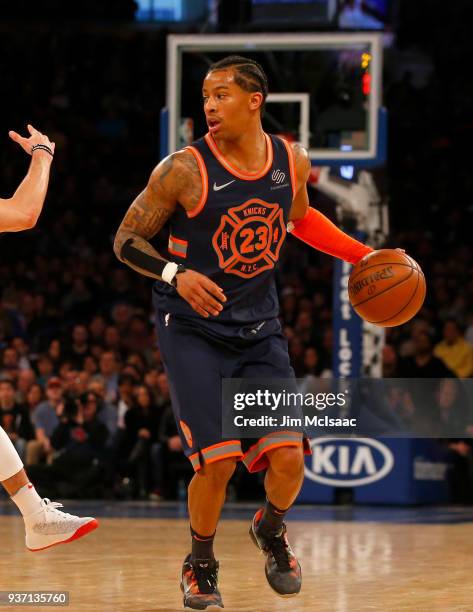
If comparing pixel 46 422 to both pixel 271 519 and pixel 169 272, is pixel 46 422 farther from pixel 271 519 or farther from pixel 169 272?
pixel 169 272

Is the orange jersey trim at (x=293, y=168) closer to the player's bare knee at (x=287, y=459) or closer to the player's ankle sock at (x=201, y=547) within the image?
the player's bare knee at (x=287, y=459)

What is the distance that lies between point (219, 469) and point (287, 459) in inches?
11.8

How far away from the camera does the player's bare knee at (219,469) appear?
5.24 m

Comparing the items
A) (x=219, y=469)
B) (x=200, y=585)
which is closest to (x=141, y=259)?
(x=219, y=469)

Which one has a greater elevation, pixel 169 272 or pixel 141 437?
pixel 169 272

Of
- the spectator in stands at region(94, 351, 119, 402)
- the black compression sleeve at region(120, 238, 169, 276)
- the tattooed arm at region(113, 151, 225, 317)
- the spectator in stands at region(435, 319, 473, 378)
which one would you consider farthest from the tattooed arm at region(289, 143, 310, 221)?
the spectator in stands at region(94, 351, 119, 402)

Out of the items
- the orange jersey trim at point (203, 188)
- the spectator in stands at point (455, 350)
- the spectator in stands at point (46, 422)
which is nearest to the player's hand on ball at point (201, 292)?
the orange jersey trim at point (203, 188)

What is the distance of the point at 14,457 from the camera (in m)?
Result: 5.50

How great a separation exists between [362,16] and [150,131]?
6.79 meters

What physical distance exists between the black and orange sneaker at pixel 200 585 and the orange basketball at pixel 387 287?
1432 mm

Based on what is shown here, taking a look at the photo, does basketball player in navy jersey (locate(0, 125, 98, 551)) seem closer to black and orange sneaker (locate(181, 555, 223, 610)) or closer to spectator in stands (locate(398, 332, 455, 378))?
black and orange sneaker (locate(181, 555, 223, 610))

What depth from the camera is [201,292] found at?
5145 mm

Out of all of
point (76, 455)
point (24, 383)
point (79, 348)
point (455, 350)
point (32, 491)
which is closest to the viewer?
point (32, 491)

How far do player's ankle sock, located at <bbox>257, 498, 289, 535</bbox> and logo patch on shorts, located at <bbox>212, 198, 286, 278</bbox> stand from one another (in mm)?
1029
